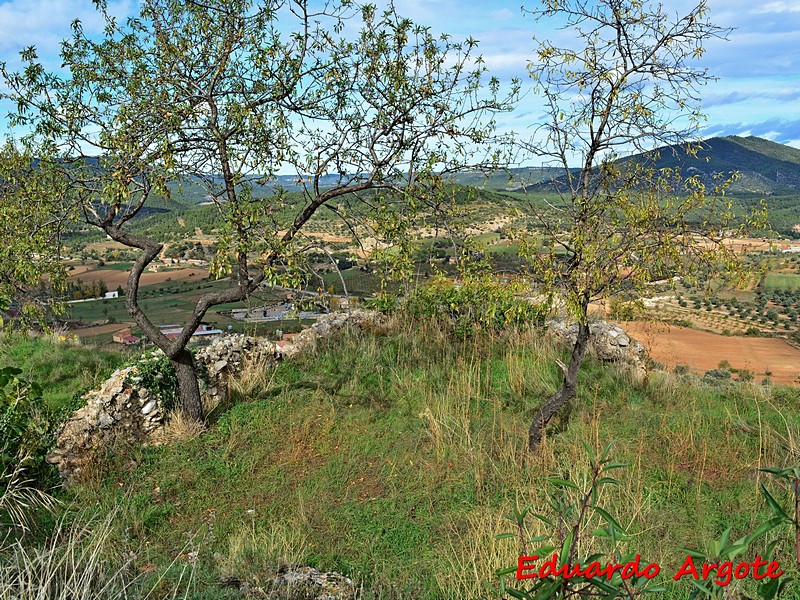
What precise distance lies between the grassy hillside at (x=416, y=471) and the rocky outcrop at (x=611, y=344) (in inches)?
18.7

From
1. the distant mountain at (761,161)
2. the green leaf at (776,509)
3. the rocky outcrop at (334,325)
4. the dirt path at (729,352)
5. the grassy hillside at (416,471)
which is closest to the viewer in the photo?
the green leaf at (776,509)

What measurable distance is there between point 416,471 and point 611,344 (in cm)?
486

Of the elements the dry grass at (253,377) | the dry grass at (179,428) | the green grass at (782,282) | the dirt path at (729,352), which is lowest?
the green grass at (782,282)

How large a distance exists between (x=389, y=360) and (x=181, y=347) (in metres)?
3.33

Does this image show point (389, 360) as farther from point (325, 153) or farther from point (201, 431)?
point (325, 153)

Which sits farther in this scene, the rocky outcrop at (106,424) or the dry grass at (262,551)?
the rocky outcrop at (106,424)

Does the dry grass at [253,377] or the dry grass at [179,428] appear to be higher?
the dry grass at [253,377]

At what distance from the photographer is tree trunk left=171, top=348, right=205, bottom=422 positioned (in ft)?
24.2

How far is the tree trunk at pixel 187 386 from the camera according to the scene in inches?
290

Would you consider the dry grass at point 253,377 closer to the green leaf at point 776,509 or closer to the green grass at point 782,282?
the green leaf at point 776,509

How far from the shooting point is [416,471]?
251 inches

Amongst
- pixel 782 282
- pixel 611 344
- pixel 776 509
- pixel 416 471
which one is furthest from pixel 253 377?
pixel 782 282

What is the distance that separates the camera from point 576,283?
598cm

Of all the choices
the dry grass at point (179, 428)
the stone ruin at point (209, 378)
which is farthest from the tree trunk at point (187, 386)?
the stone ruin at point (209, 378)
